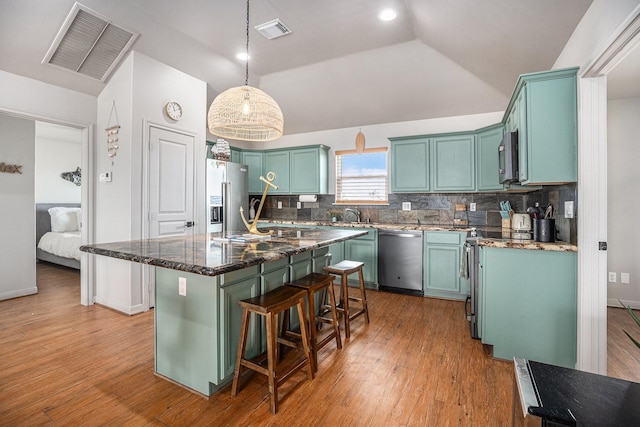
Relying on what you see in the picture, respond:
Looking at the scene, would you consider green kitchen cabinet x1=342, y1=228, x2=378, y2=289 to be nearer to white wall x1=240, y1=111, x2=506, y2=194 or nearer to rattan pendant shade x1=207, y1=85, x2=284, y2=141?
white wall x1=240, y1=111, x2=506, y2=194

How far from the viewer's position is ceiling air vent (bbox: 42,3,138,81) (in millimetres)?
2871

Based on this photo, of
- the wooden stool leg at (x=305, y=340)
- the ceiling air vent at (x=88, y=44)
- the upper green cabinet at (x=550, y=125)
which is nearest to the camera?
the wooden stool leg at (x=305, y=340)

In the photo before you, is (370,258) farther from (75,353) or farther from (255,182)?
(75,353)

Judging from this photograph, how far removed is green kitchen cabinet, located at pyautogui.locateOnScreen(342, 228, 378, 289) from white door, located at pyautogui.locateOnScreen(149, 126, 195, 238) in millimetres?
2203

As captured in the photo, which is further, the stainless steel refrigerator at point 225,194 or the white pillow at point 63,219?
the white pillow at point 63,219

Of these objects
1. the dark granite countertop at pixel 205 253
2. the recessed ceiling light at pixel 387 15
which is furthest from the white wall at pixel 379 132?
the dark granite countertop at pixel 205 253

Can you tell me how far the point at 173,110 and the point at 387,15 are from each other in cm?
258

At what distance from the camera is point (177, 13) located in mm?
3066

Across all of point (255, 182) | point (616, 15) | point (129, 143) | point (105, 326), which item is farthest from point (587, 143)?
point (255, 182)

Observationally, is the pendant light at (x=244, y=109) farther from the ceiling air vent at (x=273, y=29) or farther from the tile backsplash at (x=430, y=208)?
the tile backsplash at (x=430, y=208)

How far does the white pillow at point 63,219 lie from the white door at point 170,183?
341cm

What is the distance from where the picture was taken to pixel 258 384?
2059 mm

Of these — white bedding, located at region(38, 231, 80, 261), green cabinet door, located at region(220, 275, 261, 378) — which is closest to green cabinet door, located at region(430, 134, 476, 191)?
green cabinet door, located at region(220, 275, 261, 378)

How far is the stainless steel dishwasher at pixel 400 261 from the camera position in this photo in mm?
4004
